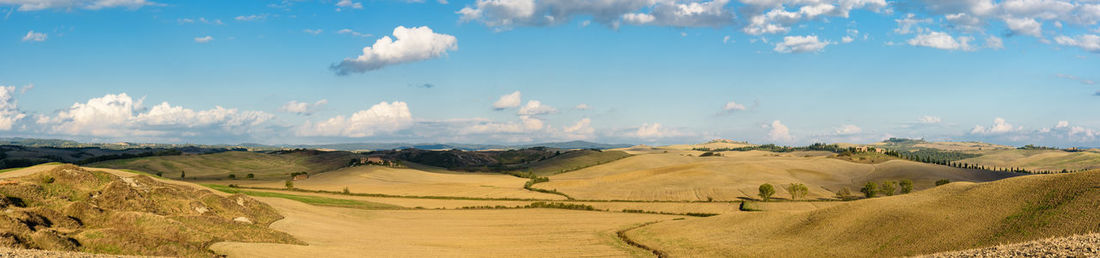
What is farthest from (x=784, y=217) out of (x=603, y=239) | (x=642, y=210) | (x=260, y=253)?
(x=260, y=253)

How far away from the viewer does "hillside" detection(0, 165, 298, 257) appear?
31.6 m

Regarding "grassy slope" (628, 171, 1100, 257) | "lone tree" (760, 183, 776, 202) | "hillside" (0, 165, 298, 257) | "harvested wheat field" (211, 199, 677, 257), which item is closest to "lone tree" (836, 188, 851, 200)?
"lone tree" (760, 183, 776, 202)

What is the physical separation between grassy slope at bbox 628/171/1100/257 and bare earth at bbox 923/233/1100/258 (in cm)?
726

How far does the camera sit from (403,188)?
136 m

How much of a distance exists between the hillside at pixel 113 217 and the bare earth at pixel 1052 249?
1448 inches

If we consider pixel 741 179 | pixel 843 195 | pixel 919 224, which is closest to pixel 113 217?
pixel 919 224

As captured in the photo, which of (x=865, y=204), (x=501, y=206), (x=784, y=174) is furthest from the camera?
(x=784, y=174)

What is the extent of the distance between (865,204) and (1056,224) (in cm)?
1942

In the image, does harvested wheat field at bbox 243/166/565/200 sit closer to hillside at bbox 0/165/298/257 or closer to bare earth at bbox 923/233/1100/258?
hillside at bbox 0/165/298/257

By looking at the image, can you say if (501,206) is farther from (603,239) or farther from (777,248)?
(777,248)

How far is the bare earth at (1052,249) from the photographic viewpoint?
22531mm

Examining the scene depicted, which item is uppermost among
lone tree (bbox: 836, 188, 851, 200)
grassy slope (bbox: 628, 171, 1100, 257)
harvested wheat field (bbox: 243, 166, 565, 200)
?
grassy slope (bbox: 628, 171, 1100, 257)

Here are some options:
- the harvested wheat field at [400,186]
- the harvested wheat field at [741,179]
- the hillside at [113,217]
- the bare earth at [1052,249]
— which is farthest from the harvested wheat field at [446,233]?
the harvested wheat field at [741,179]

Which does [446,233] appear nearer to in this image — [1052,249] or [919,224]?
[919,224]
